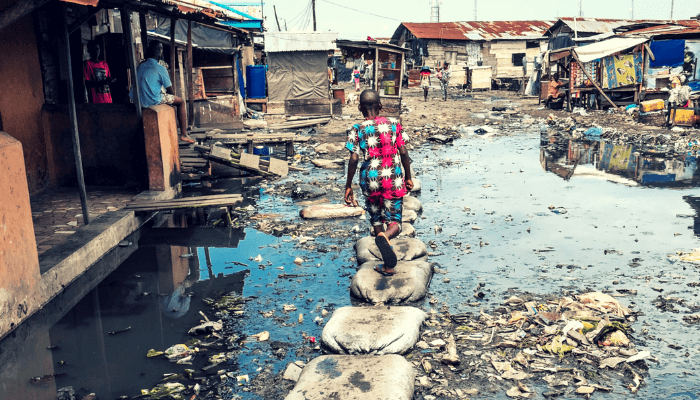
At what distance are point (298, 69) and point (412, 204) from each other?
1460cm

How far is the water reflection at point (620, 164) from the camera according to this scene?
9.69 m

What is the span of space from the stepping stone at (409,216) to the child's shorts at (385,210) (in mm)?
2111

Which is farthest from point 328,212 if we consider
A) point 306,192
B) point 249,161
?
point 249,161

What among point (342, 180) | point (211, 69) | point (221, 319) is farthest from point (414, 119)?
point (221, 319)

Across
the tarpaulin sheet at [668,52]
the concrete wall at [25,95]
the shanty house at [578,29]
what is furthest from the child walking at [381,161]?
the shanty house at [578,29]

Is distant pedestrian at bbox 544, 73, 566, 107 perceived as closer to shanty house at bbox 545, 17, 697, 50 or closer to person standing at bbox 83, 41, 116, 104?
shanty house at bbox 545, 17, 697, 50

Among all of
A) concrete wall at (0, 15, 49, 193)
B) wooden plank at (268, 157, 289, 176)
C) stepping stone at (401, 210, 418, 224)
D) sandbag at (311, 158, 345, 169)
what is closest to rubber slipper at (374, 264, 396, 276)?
stepping stone at (401, 210, 418, 224)

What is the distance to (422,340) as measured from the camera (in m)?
4.04

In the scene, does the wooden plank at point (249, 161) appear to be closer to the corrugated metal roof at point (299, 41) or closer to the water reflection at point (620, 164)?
the water reflection at point (620, 164)

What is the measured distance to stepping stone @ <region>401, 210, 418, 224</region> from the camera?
23.2 ft

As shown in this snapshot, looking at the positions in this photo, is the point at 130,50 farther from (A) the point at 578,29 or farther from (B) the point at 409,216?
(A) the point at 578,29

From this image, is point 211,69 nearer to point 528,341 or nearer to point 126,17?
point 126,17

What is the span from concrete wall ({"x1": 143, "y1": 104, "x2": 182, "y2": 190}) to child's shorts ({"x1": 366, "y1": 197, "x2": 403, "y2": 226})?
3.84m

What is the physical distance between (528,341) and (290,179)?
671cm
